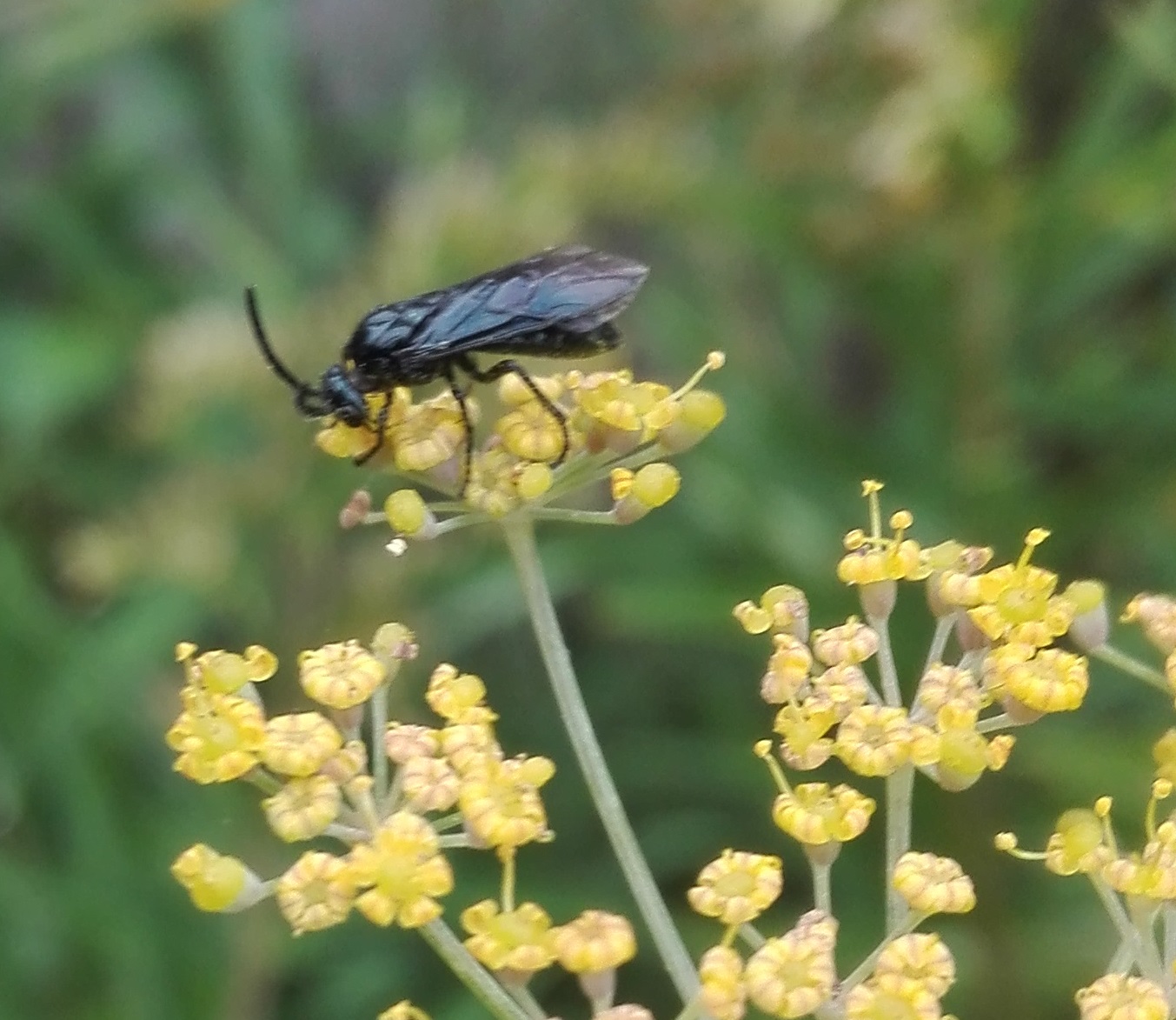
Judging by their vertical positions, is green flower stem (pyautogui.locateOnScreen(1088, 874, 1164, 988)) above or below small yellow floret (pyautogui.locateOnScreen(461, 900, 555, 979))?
below

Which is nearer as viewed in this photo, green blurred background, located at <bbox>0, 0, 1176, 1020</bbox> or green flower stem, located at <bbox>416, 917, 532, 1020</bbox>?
green flower stem, located at <bbox>416, 917, 532, 1020</bbox>

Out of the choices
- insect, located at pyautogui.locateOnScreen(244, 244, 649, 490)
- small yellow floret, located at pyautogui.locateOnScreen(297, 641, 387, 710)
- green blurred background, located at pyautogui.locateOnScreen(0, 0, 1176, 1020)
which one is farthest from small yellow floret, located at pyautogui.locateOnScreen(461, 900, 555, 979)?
green blurred background, located at pyautogui.locateOnScreen(0, 0, 1176, 1020)

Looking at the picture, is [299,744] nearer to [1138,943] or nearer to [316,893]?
[316,893]

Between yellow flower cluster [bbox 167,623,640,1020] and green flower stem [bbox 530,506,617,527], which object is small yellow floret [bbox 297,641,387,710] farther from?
green flower stem [bbox 530,506,617,527]

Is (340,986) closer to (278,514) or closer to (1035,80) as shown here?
(278,514)

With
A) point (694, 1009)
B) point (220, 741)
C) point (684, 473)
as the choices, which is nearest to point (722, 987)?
point (694, 1009)

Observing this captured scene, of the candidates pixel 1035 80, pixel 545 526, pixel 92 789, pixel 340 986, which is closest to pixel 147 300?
pixel 545 526

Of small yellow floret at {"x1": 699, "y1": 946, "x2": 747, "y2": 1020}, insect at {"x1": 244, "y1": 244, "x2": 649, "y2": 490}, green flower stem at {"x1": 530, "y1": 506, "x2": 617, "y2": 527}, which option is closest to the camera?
small yellow floret at {"x1": 699, "y1": 946, "x2": 747, "y2": 1020}
